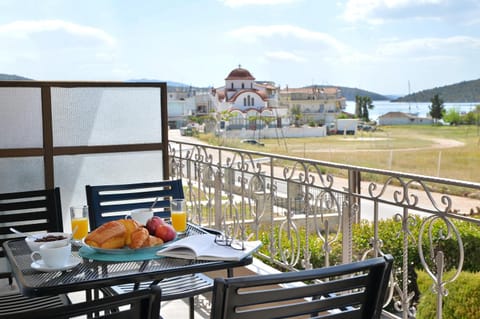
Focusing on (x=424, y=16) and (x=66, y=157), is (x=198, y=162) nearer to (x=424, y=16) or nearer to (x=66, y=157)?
(x=66, y=157)

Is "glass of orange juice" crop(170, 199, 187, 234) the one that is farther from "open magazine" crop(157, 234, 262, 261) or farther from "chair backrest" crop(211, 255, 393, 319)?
"chair backrest" crop(211, 255, 393, 319)

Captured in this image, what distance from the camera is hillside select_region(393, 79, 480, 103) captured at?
3378cm

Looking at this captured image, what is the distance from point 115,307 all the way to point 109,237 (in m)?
0.68

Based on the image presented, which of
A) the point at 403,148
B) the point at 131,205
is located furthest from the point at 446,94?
the point at 131,205

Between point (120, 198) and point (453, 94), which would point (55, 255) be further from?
point (453, 94)

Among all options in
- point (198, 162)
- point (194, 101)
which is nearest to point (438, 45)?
point (194, 101)

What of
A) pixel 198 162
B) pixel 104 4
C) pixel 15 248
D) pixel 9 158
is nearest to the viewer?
pixel 15 248

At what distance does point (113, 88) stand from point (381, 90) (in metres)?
Answer: 36.3

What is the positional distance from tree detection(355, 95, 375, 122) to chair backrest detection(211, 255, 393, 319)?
3565 centimetres

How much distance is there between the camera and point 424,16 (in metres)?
44.1

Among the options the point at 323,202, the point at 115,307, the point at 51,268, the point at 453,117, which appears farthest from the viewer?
the point at 453,117

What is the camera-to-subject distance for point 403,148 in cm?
3403

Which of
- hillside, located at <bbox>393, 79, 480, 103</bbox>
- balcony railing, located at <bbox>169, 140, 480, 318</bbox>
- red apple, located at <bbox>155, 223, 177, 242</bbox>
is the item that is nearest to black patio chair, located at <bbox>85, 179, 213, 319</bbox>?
red apple, located at <bbox>155, 223, 177, 242</bbox>

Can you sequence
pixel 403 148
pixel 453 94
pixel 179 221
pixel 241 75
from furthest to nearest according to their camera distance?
pixel 453 94 < pixel 241 75 < pixel 403 148 < pixel 179 221
